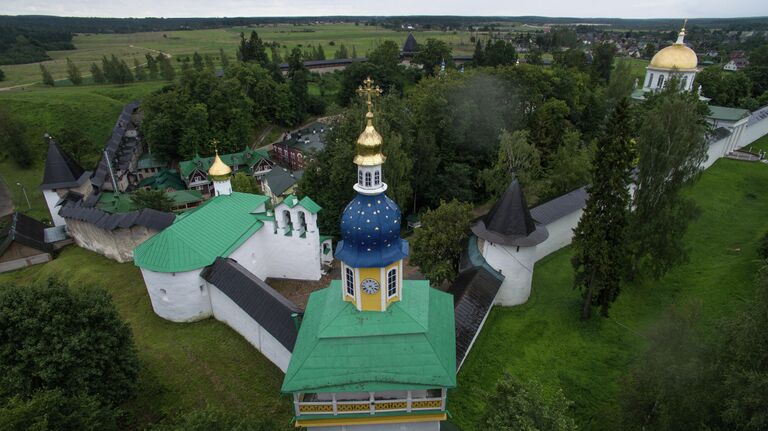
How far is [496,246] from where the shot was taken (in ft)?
74.7

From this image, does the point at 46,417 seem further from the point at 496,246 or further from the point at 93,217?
the point at 93,217

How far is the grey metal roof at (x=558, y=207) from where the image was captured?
2777 cm

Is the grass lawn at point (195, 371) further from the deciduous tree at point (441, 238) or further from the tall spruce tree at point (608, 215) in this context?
the tall spruce tree at point (608, 215)

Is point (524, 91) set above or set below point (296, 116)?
above

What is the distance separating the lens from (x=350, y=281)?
15258 mm

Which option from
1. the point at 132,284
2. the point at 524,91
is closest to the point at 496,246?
the point at 132,284

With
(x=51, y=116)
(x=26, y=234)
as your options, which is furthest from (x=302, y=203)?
(x=51, y=116)

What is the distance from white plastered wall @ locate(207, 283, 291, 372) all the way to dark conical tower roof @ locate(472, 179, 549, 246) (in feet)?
37.4

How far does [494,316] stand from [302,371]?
1251 centimetres

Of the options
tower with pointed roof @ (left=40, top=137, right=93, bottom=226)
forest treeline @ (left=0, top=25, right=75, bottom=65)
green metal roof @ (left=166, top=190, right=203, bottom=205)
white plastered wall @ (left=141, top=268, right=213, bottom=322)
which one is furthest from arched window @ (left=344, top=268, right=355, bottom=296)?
forest treeline @ (left=0, top=25, right=75, bottom=65)

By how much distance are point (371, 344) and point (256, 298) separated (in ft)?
26.5

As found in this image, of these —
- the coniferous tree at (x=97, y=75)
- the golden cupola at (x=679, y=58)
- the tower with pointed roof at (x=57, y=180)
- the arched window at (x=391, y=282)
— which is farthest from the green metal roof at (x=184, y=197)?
the golden cupola at (x=679, y=58)

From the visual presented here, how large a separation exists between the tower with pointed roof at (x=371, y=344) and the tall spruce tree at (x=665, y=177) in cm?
1264

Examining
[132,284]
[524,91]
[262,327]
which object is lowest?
[132,284]
